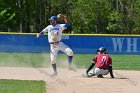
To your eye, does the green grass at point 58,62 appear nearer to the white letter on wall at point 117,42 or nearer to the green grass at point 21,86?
the white letter on wall at point 117,42

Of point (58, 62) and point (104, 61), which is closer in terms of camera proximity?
point (104, 61)

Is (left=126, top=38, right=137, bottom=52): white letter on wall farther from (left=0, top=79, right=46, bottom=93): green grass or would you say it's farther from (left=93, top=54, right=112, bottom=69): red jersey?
(left=0, top=79, right=46, bottom=93): green grass

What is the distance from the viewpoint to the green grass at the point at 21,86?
425 inches

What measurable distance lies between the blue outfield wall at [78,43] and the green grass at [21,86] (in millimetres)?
→ 14720

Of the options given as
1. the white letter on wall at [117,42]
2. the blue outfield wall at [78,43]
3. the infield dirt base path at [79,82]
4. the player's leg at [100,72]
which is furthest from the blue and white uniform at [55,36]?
the white letter on wall at [117,42]

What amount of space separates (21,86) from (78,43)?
16.5 metres

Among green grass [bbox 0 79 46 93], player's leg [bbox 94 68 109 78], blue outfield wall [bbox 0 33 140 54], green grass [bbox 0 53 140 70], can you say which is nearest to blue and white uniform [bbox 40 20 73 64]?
player's leg [bbox 94 68 109 78]

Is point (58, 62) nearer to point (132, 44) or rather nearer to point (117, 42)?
point (117, 42)

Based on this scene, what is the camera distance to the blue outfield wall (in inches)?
1076

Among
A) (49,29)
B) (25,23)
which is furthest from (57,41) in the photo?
(25,23)

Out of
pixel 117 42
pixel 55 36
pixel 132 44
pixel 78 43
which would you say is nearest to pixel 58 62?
pixel 55 36

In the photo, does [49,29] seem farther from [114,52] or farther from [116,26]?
[116,26]

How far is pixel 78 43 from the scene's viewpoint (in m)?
28.0

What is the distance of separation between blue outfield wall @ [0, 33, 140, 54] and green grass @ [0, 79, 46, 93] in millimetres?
14720
